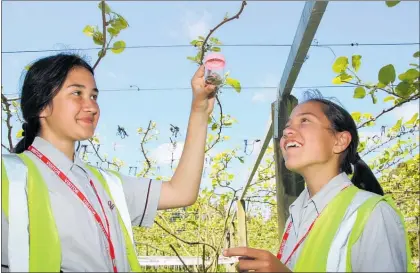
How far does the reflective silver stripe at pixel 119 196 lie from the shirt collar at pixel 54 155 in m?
0.11

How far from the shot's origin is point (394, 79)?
191 centimetres

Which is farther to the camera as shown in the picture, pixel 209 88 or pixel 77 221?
pixel 209 88

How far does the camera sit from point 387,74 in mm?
1885

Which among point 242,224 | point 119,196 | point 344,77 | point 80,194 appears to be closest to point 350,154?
point 344,77

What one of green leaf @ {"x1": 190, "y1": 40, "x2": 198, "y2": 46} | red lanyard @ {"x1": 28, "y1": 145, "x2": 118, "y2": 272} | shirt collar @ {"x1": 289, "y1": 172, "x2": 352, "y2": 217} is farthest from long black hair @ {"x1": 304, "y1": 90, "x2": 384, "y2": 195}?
green leaf @ {"x1": 190, "y1": 40, "x2": 198, "y2": 46}

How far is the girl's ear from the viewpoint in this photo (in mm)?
1645

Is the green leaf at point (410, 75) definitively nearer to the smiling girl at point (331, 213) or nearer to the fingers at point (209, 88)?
the smiling girl at point (331, 213)

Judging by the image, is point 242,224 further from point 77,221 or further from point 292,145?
point 77,221

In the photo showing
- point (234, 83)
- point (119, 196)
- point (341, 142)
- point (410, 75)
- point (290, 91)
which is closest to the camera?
point (119, 196)

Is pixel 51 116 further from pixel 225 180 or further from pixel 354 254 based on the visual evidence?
pixel 225 180

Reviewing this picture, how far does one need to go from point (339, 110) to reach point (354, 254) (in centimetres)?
62

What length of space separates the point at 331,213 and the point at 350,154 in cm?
45

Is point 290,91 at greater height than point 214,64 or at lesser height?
greater

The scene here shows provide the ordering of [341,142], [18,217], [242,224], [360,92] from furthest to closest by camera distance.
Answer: [242,224], [360,92], [341,142], [18,217]
